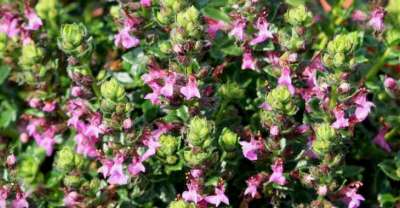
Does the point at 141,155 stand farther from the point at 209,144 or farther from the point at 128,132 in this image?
the point at 209,144

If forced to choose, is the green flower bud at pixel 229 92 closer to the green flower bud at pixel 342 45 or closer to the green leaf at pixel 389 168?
the green flower bud at pixel 342 45

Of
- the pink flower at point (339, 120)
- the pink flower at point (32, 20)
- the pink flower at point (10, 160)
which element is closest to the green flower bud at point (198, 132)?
the pink flower at point (339, 120)

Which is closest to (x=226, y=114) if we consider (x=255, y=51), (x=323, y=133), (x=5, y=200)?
(x=255, y=51)

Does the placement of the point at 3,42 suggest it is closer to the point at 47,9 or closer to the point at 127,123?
the point at 47,9

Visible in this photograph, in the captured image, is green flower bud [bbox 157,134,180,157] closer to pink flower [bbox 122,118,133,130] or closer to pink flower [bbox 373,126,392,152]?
pink flower [bbox 122,118,133,130]

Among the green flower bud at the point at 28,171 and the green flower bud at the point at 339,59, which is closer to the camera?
the green flower bud at the point at 339,59

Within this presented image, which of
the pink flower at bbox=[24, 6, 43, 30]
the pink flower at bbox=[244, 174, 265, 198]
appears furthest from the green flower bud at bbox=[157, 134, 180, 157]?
the pink flower at bbox=[24, 6, 43, 30]

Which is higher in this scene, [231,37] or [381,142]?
[231,37]

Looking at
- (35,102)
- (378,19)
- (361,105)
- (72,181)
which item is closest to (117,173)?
(72,181)
